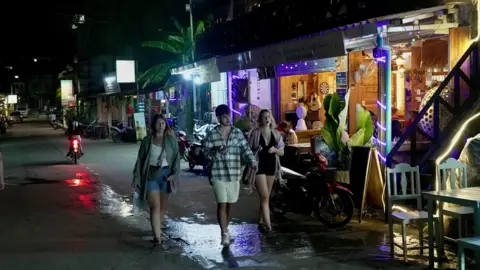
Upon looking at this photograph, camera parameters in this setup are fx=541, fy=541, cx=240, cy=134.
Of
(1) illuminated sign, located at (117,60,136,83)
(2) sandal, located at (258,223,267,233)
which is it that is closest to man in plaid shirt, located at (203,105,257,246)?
(2) sandal, located at (258,223,267,233)

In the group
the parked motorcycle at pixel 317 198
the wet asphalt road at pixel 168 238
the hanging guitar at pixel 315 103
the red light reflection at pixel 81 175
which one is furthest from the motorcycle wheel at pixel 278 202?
the red light reflection at pixel 81 175

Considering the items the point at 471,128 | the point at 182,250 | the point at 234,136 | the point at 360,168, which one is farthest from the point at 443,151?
the point at 182,250

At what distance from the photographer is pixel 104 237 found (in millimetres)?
8453

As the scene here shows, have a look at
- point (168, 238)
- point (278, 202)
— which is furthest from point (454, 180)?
point (168, 238)

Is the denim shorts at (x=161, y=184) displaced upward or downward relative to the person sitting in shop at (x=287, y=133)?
downward

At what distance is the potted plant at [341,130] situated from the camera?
9.70m

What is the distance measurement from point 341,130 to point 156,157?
12.1 ft

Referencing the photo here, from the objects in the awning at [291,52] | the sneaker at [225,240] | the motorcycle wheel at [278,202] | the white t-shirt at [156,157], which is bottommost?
the sneaker at [225,240]

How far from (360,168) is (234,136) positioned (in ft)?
8.83

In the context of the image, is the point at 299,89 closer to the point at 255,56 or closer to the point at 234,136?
the point at 255,56

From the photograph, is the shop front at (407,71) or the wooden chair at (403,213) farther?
the shop front at (407,71)

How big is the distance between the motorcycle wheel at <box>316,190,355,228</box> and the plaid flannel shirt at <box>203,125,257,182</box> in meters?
1.63

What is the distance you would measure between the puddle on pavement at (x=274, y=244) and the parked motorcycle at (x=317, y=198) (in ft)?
0.73

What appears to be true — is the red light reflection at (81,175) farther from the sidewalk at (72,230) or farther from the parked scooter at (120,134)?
the parked scooter at (120,134)
